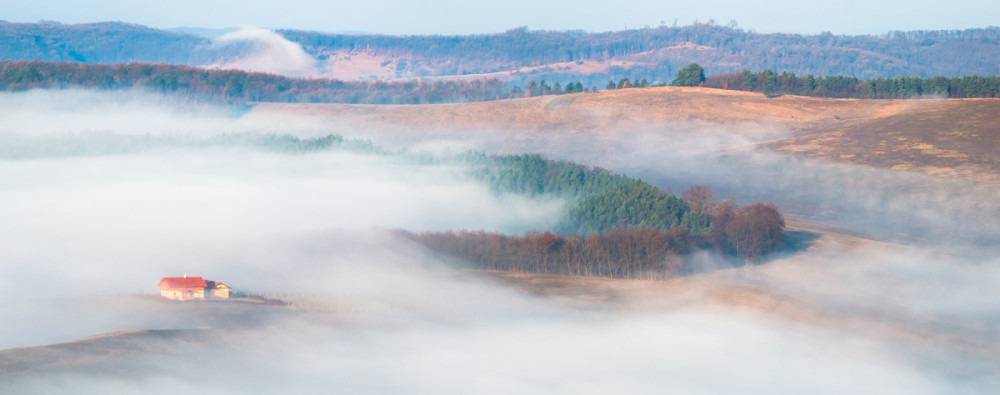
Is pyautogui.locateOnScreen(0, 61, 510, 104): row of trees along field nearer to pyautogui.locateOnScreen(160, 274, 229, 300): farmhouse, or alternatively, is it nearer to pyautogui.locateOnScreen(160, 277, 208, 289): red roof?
pyautogui.locateOnScreen(160, 277, 208, 289): red roof

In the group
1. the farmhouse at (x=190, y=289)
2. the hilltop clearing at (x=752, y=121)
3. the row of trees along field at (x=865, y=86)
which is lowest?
the farmhouse at (x=190, y=289)

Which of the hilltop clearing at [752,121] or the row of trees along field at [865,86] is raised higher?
the row of trees along field at [865,86]

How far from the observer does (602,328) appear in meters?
60.3

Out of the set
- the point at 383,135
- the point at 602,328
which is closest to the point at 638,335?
the point at 602,328

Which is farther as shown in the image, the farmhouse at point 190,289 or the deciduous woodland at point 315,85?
the deciduous woodland at point 315,85

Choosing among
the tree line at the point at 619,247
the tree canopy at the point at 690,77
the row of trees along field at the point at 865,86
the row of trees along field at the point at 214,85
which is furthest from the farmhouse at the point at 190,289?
the tree canopy at the point at 690,77

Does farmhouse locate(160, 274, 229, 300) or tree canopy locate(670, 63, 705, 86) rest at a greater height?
tree canopy locate(670, 63, 705, 86)

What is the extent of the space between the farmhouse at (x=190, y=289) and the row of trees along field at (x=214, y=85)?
108 metres

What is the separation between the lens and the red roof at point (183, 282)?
65.2 m

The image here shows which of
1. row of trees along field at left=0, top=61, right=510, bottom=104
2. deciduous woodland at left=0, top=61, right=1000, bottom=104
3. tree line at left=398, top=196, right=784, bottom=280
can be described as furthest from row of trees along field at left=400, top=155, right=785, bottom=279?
row of trees along field at left=0, top=61, right=510, bottom=104

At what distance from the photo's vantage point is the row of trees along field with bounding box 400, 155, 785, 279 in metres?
76.9

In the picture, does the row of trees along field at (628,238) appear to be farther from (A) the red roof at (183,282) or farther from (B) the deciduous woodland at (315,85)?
(B) the deciduous woodland at (315,85)

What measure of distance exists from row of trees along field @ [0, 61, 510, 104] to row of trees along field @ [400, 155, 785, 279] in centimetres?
8553

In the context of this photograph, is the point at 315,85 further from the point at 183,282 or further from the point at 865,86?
the point at 183,282
